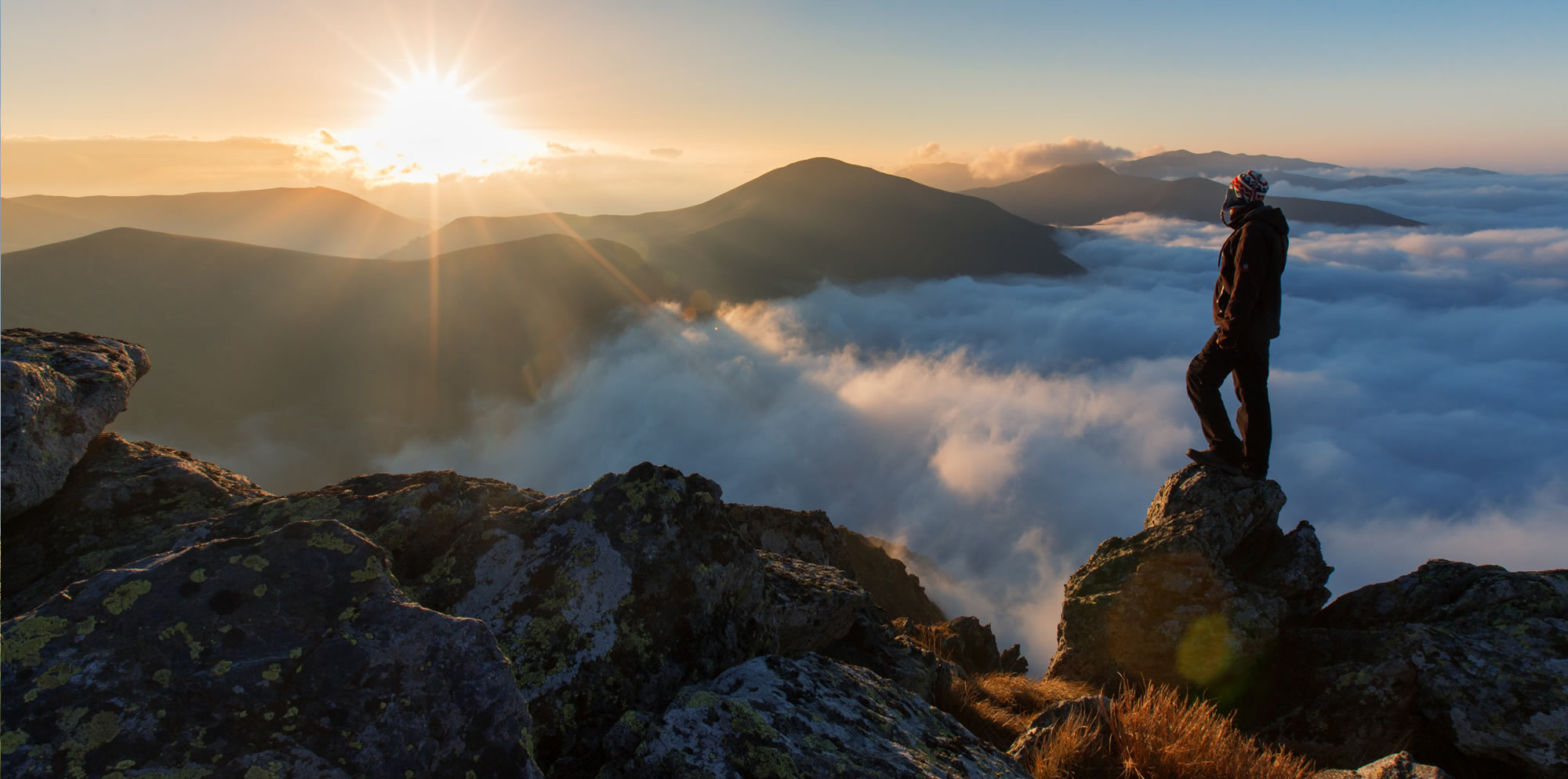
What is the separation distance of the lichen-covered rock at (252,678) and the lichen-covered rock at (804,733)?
0.71 m

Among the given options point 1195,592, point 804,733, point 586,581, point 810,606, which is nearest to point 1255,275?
point 1195,592

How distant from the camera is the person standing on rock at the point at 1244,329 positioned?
7.66 m

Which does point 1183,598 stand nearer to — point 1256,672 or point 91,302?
point 1256,672

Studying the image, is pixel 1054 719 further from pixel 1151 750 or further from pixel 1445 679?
pixel 1445 679

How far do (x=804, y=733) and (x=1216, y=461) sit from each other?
778 centimetres

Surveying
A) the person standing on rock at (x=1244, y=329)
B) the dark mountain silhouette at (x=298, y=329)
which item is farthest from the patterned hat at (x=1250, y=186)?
the dark mountain silhouette at (x=298, y=329)

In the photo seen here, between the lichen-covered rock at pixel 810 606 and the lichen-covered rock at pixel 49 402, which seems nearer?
the lichen-covered rock at pixel 49 402

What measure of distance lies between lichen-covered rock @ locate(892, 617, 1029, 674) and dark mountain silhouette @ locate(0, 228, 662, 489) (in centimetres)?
16660

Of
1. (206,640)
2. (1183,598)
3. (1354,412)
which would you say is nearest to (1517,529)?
(1354,412)

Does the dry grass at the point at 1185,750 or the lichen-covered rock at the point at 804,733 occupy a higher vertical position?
the lichen-covered rock at the point at 804,733

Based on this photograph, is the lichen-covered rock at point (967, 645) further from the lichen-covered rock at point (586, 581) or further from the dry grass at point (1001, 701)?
the lichen-covered rock at point (586, 581)

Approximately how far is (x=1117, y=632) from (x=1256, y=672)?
150 cm

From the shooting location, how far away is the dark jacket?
7609 mm

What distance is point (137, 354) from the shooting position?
582 cm
